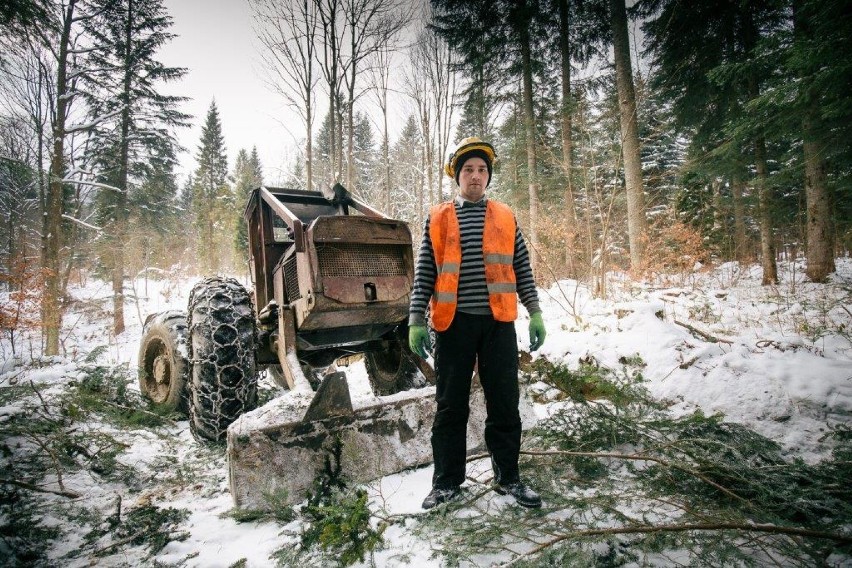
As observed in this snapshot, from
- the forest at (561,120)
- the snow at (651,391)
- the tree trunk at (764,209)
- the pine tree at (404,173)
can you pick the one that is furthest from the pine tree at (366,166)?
the snow at (651,391)

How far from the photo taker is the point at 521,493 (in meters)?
1.99

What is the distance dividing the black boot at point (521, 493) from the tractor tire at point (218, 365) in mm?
2133

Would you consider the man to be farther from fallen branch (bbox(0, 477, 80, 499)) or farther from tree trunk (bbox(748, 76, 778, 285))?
tree trunk (bbox(748, 76, 778, 285))

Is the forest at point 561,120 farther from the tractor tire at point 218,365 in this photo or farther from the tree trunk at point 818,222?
the tractor tire at point 218,365

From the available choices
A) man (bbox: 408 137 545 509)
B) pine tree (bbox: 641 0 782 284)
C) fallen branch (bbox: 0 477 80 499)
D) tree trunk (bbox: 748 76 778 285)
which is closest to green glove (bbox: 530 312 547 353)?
man (bbox: 408 137 545 509)

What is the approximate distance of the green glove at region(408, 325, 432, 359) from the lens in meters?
2.15

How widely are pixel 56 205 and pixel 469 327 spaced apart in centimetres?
1283

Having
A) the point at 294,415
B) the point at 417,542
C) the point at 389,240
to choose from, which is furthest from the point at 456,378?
the point at 389,240

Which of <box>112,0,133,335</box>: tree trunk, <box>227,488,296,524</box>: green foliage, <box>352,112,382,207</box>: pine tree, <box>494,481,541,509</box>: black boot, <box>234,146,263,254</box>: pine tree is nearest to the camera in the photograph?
<box>494,481,541,509</box>: black boot

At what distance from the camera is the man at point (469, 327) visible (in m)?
2.08

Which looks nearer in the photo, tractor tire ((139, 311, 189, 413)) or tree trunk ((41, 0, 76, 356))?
tractor tire ((139, 311, 189, 413))

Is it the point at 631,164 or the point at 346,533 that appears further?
the point at 631,164

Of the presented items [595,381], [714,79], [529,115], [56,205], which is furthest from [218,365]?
[529,115]

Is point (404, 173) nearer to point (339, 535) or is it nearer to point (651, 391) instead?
point (651, 391)
